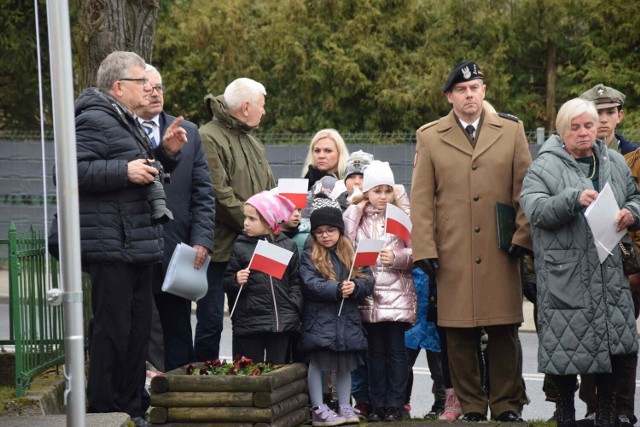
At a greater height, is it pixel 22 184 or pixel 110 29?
pixel 110 29

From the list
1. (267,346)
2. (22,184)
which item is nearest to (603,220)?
(267,346)

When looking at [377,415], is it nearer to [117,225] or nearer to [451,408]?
[451,408]

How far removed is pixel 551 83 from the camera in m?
19.8

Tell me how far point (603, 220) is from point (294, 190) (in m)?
2.19

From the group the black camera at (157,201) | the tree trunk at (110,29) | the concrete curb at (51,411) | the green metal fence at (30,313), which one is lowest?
the concrete curb at (51,411)

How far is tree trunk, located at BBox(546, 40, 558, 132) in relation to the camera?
19688 millimetres

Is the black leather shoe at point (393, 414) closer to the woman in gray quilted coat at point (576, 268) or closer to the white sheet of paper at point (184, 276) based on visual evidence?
the woman in gray quilted coat at point (576, 268)

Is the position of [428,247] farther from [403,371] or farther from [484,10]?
[484,10]

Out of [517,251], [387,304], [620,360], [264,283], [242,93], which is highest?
[242,93]

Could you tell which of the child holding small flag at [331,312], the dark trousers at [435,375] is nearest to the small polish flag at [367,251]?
the child holding small flag at [331,312]

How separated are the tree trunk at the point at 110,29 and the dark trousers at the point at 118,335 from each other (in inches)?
99.8

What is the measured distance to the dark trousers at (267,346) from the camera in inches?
298

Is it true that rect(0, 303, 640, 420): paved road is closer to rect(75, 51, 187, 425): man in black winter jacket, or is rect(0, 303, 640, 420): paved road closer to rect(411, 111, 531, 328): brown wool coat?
rect(411, 111, 531, 328): brown wool coat

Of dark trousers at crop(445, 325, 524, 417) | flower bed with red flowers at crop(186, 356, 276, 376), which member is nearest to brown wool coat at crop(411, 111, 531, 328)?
dark trousers at crop(445, 325, 524, 417)
